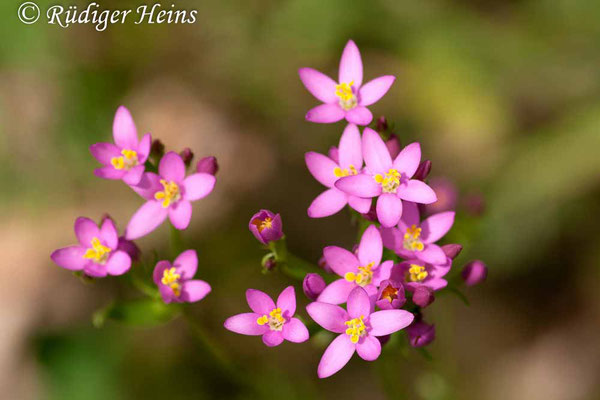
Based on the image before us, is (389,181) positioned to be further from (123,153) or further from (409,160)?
(123,153)

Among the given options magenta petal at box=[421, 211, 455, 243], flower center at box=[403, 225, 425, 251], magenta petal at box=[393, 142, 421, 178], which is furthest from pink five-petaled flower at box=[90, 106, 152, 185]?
magenta petal at box=[421, 211, 455, 243]

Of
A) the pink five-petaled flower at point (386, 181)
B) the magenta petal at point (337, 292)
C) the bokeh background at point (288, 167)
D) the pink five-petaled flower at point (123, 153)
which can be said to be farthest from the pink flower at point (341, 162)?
the bokeh background at point (288, 167)

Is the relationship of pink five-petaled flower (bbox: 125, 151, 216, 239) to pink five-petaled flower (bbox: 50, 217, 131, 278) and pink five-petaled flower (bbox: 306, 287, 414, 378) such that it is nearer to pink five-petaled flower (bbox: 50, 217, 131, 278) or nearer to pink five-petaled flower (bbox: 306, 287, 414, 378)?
pink five-petaled flower (bbox: 50, 217, 131, 278)

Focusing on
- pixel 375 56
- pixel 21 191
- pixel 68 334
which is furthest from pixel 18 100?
pixel 375 56

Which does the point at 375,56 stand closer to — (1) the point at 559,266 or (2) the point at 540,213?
(2) the point at 540,213

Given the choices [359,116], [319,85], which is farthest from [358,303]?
[319,85]

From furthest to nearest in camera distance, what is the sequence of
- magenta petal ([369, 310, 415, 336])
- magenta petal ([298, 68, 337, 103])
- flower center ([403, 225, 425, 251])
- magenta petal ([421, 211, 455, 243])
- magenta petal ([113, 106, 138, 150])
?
magenta petal ([298, 68, 337, 103]) → magenta petal ([113, 106, 138, 150]) → magenta petal ([421, 211, 455, 243]) → flower center ([403, 225, 425, 251]) → magenta petal ([369, 310, 415, 336])

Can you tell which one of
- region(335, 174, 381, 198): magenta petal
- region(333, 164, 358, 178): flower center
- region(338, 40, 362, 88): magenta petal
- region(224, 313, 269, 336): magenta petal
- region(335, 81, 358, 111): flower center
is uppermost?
region(338, 40, 362, 88): magenta petal
